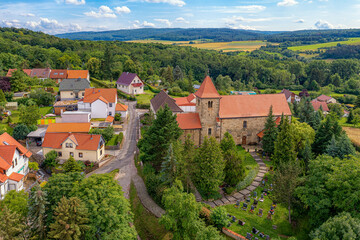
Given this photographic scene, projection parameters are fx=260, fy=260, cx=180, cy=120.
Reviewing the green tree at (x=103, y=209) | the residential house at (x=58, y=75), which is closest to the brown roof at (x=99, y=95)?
the residential house at (x=58, y=75)

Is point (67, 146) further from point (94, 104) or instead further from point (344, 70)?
point (344, 70)

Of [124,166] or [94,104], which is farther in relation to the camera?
[94,104]

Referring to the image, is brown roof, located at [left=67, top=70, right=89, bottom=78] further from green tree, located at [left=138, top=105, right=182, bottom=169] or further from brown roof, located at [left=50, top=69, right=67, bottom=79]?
green tree, located at [left=138, top=105, right=182, bottom=169]

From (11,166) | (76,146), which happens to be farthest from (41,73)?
(11,166)

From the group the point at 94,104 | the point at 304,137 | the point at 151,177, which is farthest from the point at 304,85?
the point at 151,177

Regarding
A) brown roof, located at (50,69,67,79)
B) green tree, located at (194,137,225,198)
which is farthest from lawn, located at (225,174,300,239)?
brown roof, located at (50,69,67,79)

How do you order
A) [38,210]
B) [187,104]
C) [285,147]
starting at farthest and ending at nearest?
[187,104], [285,147], [38,210]

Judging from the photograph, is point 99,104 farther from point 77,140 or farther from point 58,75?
point 58,75
